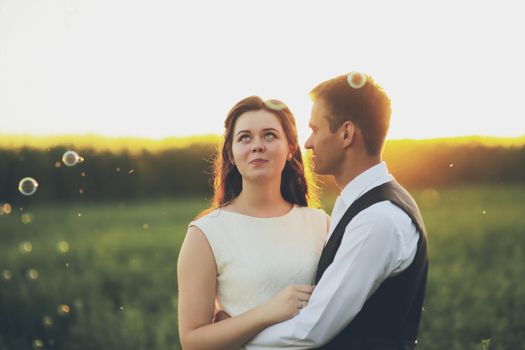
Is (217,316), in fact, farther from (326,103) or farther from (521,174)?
(521,174)

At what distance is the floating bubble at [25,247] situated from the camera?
18084mm

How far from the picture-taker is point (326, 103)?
306 centimetres

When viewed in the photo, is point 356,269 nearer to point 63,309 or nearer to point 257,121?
point 257,121

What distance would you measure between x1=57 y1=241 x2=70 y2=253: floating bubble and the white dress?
1505cm

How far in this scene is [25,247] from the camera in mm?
18719

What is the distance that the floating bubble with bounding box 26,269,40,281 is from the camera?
50.4 ft

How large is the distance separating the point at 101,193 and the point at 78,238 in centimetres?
188

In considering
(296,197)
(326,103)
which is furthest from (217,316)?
(326,103)

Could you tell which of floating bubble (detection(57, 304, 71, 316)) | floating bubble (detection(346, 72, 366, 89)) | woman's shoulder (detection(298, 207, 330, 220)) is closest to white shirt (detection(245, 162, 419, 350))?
floating bubble (detection(346, 72, 366, 89))

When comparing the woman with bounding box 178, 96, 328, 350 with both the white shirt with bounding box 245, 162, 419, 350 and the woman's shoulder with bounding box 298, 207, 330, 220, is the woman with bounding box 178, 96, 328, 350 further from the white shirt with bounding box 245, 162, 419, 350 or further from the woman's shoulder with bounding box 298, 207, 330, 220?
the white shirt with bounding box 245, 162, 419, 350

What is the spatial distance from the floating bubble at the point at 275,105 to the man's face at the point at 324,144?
34cm

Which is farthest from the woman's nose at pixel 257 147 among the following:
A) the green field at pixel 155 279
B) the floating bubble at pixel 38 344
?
the floating bubble at pixel 38 344

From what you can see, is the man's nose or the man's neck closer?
the man's neck

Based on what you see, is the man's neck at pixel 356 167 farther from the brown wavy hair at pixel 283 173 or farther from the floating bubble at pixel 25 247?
the floating bubble at pixel 25 247
